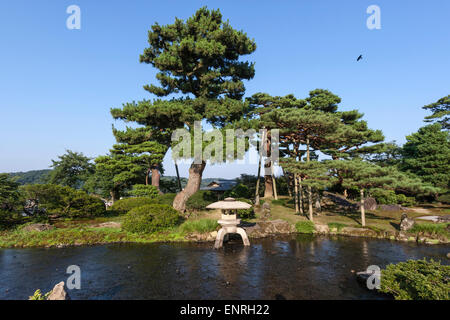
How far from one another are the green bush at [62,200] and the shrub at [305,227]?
1629cm

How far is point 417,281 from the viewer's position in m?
5.91

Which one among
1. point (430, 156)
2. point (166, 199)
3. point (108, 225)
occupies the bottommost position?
point (108, 225)

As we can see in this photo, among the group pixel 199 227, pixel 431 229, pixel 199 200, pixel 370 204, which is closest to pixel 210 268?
pixel 199 227

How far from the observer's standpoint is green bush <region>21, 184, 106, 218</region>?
15.4 metres

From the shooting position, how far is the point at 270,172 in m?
28.3

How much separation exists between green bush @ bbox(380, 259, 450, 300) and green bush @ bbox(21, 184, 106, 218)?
1912 cm

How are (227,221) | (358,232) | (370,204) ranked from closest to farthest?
(227,221) → (358,232) → (370,204)

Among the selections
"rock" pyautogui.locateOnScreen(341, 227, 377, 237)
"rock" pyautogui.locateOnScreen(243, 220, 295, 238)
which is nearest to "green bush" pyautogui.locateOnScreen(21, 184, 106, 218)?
"rock" pyautogui.locateOnScreen(243, 220, 295, 238)

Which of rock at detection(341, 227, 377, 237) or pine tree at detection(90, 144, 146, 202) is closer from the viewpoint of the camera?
rock at detection(341, 227, 377, 237)

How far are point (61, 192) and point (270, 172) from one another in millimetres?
21682

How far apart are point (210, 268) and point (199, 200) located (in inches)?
415

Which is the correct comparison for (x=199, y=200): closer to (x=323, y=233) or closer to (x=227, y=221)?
(x=227, y=221)

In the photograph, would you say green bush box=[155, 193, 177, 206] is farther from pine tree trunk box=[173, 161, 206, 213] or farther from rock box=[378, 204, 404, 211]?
rock box=[378, 204, 404, 211]
